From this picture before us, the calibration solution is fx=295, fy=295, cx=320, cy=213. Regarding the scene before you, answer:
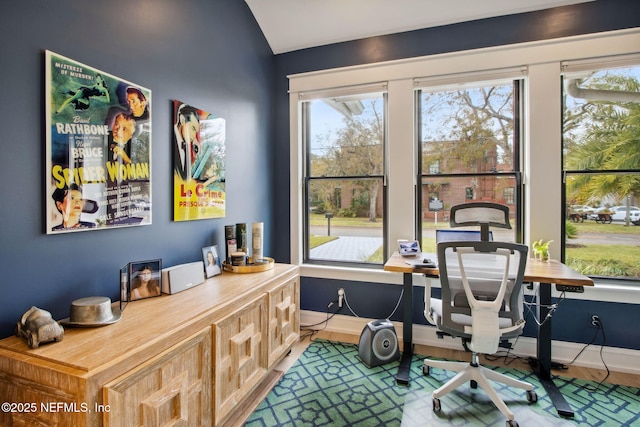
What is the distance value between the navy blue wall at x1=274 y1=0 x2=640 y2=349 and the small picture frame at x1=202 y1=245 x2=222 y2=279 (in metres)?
1.07

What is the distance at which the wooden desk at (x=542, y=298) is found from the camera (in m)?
1.83

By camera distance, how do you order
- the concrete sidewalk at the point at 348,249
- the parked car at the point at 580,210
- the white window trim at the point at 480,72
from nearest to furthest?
the white window trim at the point at 480,72 → the parked car at the point at 580,210 → the concrete sidewalk at the point at 348,249

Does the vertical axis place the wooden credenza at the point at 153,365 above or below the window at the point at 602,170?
below

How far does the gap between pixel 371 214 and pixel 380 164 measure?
51cm

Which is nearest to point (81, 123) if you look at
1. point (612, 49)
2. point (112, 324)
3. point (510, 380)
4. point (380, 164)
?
point (112, 324)

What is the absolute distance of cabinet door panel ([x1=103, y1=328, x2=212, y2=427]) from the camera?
1.02 metres

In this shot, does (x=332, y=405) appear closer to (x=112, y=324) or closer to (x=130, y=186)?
(x=112, y=324)

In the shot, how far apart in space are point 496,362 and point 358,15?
3214 mm

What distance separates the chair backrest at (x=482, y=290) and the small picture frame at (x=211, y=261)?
154 cm

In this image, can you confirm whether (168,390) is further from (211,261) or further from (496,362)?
(496,362)

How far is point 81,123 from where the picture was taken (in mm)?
1392

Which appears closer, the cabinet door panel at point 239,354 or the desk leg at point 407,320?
the cabinet door panel at point 239,354

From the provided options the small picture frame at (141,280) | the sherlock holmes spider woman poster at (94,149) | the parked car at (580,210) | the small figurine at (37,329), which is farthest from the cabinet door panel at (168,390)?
the parked car at (580,210)

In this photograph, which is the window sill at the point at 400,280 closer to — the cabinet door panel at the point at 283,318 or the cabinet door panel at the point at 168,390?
the cabinet door panel at the point at 283,318
